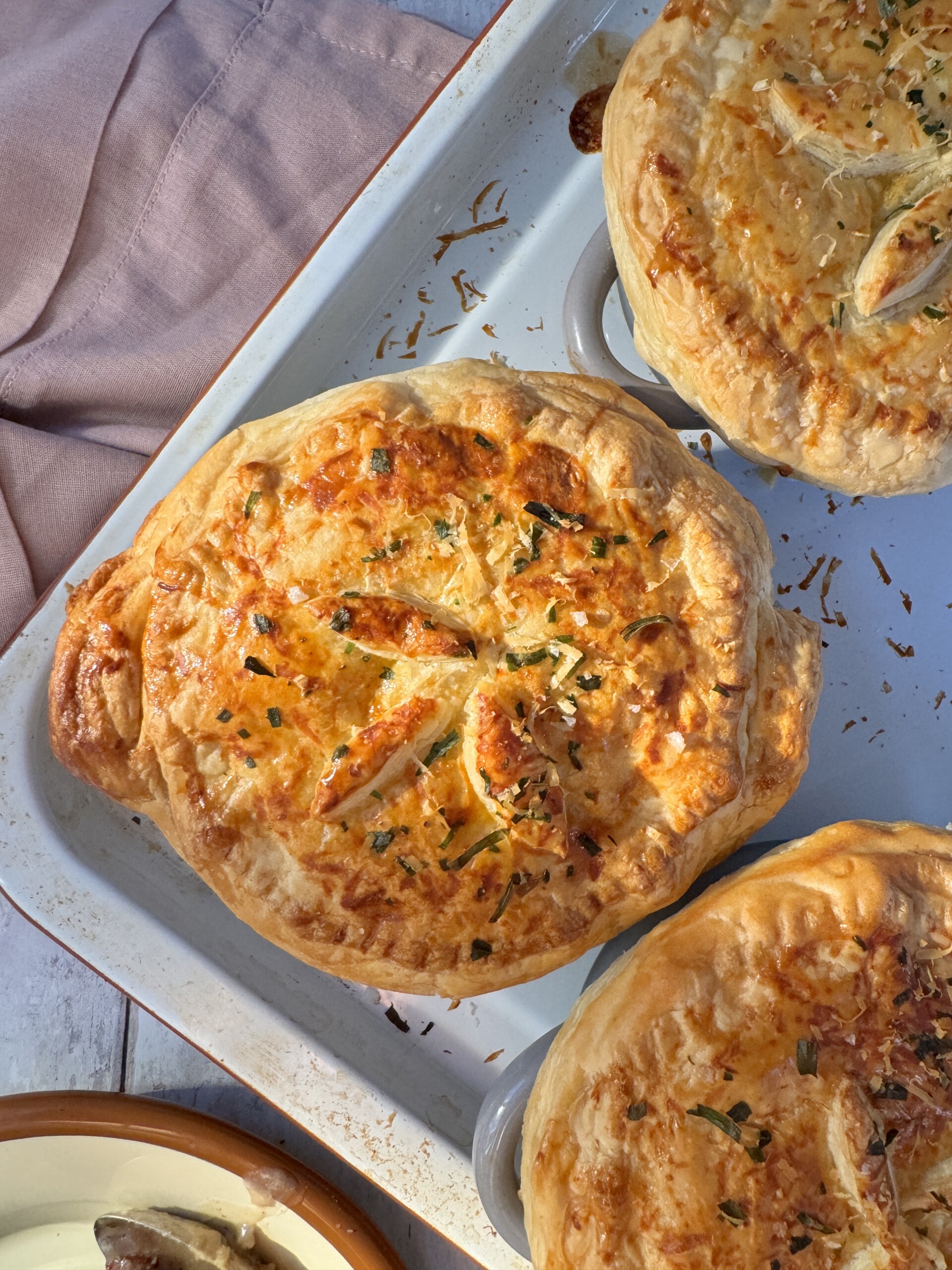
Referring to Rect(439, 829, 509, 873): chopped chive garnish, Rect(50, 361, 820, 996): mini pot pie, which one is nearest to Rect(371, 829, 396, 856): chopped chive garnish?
Rect(50, 361, 820, 996): mini pot pie

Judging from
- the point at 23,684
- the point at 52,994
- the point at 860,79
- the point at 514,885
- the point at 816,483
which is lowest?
the point at 52,994

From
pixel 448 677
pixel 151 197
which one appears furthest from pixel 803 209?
pixel 151 197

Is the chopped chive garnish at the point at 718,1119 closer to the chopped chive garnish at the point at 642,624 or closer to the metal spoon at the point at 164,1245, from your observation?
the chopped chive garnish at the point at 642,624

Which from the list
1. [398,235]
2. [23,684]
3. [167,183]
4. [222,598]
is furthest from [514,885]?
[167,183]

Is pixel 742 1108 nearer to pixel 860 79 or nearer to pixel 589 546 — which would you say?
pixel 589 546

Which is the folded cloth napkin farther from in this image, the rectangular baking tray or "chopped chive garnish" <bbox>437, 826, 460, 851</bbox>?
"chopped chive garnish" <bbox>437, 826, 460, 851</bbox>

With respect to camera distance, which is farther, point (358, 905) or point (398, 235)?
point (398, 235)

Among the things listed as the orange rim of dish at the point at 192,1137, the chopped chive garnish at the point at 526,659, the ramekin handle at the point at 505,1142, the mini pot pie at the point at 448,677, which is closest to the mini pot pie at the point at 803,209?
the mini pot pie at the point at 448,677
